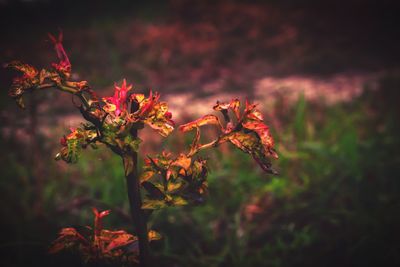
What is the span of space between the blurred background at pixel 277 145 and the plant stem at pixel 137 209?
0.26 feet

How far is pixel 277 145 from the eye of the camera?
7.75 feet

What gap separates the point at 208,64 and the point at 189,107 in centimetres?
180

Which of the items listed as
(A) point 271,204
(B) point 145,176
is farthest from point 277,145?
(B) point 145,176

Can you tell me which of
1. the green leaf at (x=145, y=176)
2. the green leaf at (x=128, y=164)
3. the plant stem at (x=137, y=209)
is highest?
the green leaf at (x=128, y=164)

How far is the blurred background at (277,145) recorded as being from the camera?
157cm

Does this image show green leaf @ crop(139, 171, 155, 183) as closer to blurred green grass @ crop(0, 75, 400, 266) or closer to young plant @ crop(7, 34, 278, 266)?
young plant @ crop(7, 34, 278, 266)

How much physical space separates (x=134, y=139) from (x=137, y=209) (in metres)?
Answer: 0.18

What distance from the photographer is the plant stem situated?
30.5 inches

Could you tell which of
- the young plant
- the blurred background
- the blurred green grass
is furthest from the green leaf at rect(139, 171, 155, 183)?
the blurred green grass

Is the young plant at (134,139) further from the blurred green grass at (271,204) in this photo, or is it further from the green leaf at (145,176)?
the blurred green grass at (271,204)

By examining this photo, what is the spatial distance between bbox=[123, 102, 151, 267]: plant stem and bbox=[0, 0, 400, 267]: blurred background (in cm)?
8

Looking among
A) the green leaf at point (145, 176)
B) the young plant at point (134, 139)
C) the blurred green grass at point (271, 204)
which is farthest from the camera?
the blurred green grass at point (271, 204)

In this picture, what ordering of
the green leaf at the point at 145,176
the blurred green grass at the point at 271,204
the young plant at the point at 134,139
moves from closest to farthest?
the young plant at the point at 134,139, the green leaf at the point at 145,176, the blurred green grass at the point at 271,204

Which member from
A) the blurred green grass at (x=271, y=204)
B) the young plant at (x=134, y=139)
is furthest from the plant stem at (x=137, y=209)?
the blurred green grass at (x=271, y=204)
